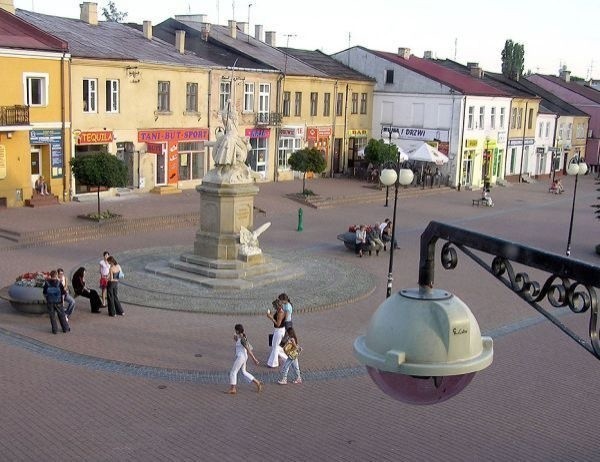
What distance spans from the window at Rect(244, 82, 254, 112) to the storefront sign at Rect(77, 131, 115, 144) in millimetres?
9591

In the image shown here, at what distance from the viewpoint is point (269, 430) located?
1133cm

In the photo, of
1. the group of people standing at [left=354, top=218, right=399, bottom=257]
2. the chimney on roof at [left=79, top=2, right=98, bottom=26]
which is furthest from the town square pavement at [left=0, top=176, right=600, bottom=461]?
the chimney on roof at [left=79, top=2, right=98, bottom=26]

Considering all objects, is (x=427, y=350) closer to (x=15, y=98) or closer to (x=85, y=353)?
(x=85, y=353)

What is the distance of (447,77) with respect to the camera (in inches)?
1917

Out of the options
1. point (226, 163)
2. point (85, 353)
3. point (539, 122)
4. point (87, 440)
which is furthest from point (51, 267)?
point (539, 122)

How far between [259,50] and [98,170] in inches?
803

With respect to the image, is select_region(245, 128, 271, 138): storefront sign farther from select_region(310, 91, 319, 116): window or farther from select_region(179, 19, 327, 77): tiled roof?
select_region(310, 91, 319, 116): window

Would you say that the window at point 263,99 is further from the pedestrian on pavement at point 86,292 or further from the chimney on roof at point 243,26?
the pedestrian on pavement at point 86,292

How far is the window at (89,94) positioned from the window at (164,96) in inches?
161

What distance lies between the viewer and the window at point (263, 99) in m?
41.7

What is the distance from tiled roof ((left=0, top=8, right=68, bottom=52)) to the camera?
1148 inches

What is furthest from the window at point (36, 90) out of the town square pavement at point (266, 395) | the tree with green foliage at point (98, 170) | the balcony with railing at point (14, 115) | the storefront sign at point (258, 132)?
the storefront sign at point (258, 132)

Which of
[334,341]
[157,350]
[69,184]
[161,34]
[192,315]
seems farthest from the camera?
[161,34]

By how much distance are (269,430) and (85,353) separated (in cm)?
475
